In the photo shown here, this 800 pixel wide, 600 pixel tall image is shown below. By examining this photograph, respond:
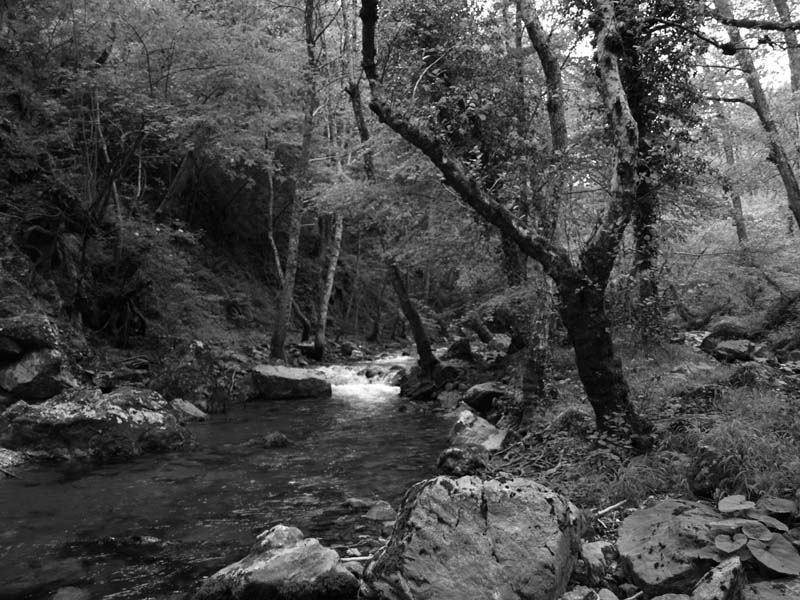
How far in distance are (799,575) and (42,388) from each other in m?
10.7

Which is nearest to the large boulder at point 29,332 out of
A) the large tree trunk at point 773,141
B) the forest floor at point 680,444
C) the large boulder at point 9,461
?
the large boulder at point 9,461

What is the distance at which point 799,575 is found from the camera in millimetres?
3135

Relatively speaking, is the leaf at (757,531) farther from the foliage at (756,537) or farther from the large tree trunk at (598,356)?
the large tree trunk at (598,356)

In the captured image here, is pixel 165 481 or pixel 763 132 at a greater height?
pixel 763 132

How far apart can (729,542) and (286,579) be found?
2859 millimetres

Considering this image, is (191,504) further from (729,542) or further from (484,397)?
(484,397)

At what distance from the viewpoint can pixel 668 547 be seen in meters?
3.65

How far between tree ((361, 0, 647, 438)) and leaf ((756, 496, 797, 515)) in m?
2.06

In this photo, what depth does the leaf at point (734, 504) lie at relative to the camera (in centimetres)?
367

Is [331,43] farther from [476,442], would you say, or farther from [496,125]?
[476,442]

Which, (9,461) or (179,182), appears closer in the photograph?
(9,461)

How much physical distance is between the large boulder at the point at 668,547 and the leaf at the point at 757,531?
8.7 inches

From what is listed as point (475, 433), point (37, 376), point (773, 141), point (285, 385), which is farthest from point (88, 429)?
point (773, 141)

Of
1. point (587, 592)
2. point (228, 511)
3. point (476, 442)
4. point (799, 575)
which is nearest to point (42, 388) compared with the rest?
point (228, 511)
